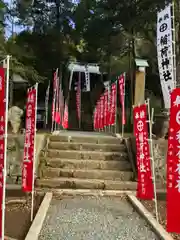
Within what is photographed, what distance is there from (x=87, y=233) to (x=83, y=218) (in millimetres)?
773

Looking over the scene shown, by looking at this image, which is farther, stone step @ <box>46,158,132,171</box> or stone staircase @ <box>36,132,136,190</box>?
stone step @ <box>46,158,132,171</box>

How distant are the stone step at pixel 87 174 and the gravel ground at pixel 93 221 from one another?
1.27 m

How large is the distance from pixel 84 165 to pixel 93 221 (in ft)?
10.5

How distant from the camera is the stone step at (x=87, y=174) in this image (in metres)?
7.94

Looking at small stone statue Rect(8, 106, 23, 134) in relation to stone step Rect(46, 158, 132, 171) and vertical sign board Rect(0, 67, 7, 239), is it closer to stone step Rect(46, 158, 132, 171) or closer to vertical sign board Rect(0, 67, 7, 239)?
stone step Rect(46, 158, 132, 171)

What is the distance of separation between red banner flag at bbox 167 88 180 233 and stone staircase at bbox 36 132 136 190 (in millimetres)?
3621

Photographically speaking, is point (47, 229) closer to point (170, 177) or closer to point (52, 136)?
point (170, 177)

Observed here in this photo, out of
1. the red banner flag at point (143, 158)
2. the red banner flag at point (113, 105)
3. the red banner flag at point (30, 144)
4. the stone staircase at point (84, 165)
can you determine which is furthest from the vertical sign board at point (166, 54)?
the red banner flag at point (113, 105)

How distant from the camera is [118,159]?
28.8ft

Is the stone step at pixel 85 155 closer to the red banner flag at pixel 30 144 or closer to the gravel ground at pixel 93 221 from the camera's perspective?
the gravel ground at pixel 93 221

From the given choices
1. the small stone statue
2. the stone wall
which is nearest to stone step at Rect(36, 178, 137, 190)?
the stone wall

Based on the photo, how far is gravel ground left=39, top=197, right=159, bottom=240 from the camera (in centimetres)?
447

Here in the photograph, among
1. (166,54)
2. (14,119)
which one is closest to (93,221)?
(166,54)

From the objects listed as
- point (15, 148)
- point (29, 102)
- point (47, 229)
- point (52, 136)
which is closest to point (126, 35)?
point (52, 136)
